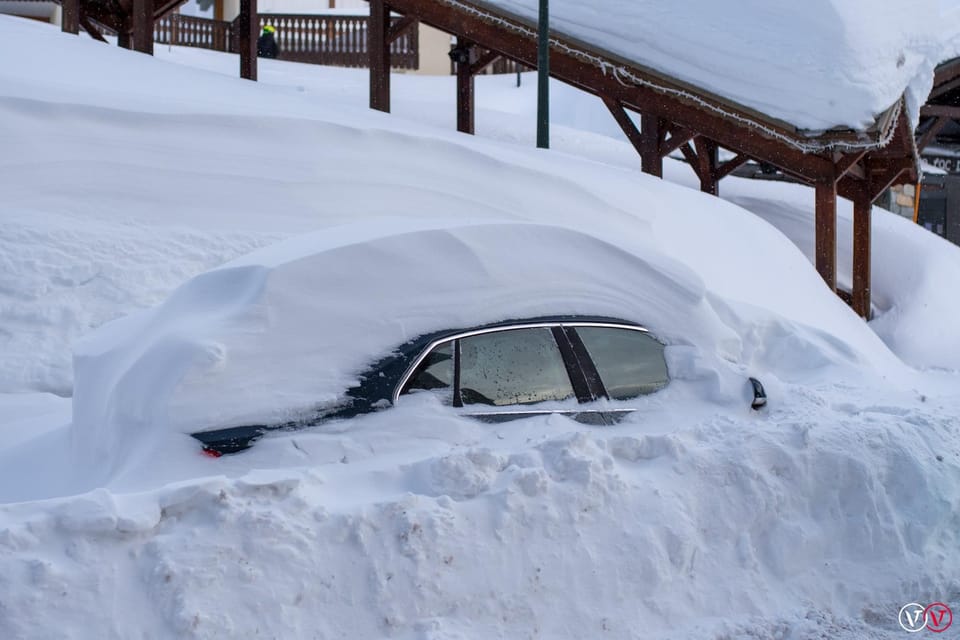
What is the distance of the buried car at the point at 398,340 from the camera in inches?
187

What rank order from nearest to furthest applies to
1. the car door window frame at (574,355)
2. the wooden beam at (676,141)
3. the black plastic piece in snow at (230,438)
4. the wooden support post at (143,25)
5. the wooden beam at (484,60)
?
the black plastic piece in snow at (230,438)
the car door window frame at (574,355)
the wooden support post at (143,25)
the wooden beam at (676,141)
the wooden beam at (484,60)

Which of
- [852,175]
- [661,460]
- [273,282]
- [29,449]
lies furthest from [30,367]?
[852,175]

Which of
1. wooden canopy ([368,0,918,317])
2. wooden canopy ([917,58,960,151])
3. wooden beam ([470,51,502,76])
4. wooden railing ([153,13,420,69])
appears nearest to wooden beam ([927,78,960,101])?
wooden canopy ([917,58,960,151])

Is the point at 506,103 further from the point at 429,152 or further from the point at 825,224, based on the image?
the point at 429,152

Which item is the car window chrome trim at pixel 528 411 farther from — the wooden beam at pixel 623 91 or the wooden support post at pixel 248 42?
the wooden support post at pixel 248 42

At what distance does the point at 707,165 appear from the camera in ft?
59.0

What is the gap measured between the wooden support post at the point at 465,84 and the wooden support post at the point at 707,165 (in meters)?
4.17

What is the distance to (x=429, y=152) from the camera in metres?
11.7

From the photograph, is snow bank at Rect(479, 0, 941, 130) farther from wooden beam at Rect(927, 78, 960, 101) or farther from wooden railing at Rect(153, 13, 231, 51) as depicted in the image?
wooden railing at Rect(153, 13, 231, 51)

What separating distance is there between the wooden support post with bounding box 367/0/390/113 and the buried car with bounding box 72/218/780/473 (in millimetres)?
11687

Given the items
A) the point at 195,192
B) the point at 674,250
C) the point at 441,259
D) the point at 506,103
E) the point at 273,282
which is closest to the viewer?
the point at 273,282

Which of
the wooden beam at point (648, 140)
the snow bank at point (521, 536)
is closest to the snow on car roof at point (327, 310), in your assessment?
the snow bank at point (521, 536)

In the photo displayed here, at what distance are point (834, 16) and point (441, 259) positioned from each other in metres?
11.7

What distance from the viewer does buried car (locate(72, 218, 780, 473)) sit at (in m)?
4.76
